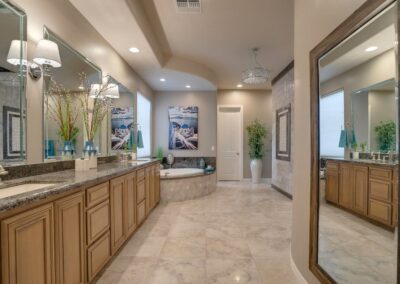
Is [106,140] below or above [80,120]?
below

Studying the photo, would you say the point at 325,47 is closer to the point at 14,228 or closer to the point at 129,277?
the point at 14,228

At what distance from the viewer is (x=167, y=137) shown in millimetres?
6496

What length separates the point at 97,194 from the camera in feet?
6.27

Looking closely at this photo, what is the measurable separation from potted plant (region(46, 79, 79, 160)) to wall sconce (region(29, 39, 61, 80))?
0.59 ft

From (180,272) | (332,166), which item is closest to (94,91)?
(180,272)

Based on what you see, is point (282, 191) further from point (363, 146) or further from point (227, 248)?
point (363, 146)

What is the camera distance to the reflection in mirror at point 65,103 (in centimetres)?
217

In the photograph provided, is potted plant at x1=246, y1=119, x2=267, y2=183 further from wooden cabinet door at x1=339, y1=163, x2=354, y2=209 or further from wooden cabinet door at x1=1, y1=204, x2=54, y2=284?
wooden cabinet door at x1=1, y1=204, x2=54, y2=284

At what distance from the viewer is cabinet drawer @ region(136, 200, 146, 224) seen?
10.1 ft

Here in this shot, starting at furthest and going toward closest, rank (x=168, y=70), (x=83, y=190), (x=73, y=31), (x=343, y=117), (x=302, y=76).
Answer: (x=168, y=70) < (x=73, y=31) < (x=302, y=76) < (x=83, y=190) < (x=343, y=117)

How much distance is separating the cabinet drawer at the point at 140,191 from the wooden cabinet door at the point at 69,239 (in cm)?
139

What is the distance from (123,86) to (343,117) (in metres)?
3.51

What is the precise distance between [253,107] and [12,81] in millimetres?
6162

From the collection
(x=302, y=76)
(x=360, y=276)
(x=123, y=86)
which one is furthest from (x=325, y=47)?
(x=123, y=86)
